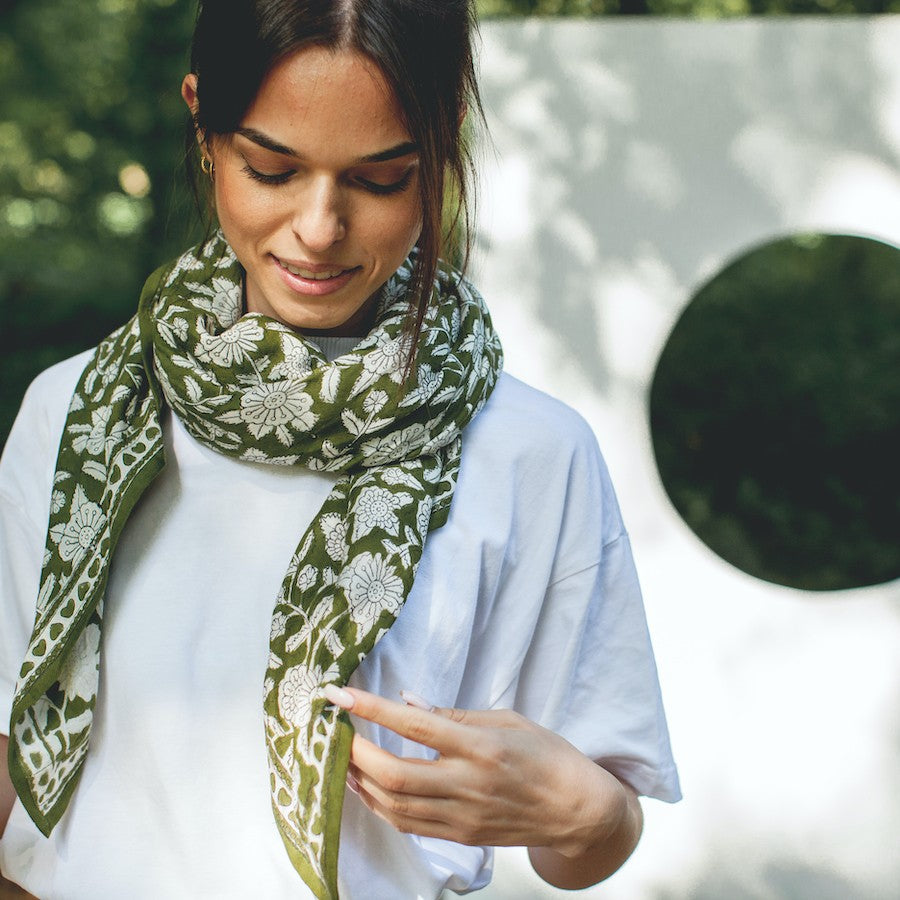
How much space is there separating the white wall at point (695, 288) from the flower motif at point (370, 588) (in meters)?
2.01

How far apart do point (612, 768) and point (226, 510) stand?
1.53ft

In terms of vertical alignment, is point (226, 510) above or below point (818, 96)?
below

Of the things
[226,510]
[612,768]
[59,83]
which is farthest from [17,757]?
[59,83]

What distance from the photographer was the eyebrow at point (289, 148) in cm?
104

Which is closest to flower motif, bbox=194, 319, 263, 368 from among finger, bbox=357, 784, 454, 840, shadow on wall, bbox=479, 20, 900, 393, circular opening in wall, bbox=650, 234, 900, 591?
finger, bbox=357, 784, 454, 840

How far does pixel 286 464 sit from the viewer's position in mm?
1183

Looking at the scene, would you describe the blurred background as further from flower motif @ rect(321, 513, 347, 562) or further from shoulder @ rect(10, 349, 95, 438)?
flower motif @ rect(321, 513, 347, 562)

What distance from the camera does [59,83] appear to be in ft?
25.8

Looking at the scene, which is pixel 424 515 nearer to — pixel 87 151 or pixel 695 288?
pixel 695 288

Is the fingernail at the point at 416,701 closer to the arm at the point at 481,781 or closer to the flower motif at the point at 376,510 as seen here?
the arm at the point at 481,781

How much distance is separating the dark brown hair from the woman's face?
0.01m

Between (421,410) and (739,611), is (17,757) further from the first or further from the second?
(739,611)

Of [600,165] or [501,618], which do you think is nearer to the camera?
[501,618]

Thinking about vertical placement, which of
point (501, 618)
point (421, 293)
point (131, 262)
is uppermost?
point (421, 293)
